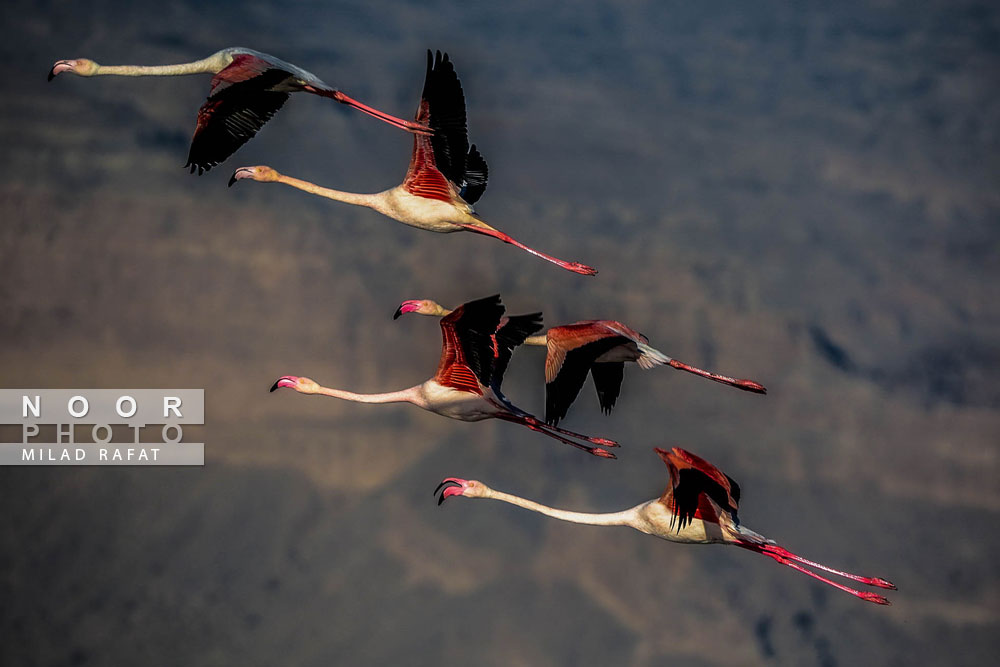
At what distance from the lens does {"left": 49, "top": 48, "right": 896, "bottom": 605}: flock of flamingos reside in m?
10.4

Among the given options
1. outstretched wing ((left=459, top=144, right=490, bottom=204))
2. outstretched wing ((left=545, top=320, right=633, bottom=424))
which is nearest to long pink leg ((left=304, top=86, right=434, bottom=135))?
outstretched wing ((left=459, top=144, right=490, bottom=204))

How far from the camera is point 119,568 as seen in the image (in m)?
15.9

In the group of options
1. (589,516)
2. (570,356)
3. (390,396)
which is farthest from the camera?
(589,516)

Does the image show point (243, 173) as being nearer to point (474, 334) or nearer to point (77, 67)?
point (77, 67)

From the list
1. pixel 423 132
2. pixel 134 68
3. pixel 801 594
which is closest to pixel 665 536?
pixel 423 132

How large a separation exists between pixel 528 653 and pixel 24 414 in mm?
6569

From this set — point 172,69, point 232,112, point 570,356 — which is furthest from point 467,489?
point 172,69

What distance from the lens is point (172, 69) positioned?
12055 millimetres

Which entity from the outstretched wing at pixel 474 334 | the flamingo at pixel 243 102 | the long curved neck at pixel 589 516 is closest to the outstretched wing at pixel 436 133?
the flamingo at pixel 243 102

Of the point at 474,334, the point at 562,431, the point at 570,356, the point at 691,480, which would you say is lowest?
the point at 562,431

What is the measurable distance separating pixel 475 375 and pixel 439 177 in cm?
179

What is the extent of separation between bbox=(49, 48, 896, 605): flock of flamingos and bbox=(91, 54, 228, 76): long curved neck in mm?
12

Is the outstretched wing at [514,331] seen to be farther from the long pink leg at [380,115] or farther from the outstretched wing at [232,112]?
the outstretched wing at [232,112]

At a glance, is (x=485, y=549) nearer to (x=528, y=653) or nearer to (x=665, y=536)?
(x=528, y=653)
